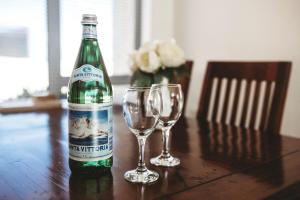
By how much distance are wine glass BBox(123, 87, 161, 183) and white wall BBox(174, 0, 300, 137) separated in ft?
4.09

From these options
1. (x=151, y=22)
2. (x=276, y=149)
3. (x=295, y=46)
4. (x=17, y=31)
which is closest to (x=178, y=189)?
(x=276, y=149)

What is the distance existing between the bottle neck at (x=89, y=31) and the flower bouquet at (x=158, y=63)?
1.05 ft

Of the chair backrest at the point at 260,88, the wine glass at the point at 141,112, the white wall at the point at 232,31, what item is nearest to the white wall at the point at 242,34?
the white wall at the point at 232,31

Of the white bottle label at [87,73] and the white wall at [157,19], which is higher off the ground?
the white wall at [157,19]

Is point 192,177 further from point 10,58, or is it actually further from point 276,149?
point 10,58

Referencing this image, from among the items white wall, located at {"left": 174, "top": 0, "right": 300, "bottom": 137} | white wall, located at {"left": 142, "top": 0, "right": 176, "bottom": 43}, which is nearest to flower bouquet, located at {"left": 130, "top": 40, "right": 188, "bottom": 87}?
white wall, located at {"left": 174, "top": 0, "right": 300, "bottom": 137}

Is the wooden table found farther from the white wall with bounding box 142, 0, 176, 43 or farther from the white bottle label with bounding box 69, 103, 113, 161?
the white wall with bounding box 142, 0, 176, 43

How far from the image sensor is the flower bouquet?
32.7 inches

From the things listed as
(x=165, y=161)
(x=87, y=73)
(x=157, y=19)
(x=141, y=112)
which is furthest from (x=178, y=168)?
(x=157, y=19)

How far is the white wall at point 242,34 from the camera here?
150cm

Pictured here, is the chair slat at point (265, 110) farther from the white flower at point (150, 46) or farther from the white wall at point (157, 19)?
the white wall at point (157, 19)

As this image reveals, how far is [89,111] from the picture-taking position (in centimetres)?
49

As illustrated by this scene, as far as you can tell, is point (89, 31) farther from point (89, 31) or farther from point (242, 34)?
point (242, 34)

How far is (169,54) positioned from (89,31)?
1.17 ft
